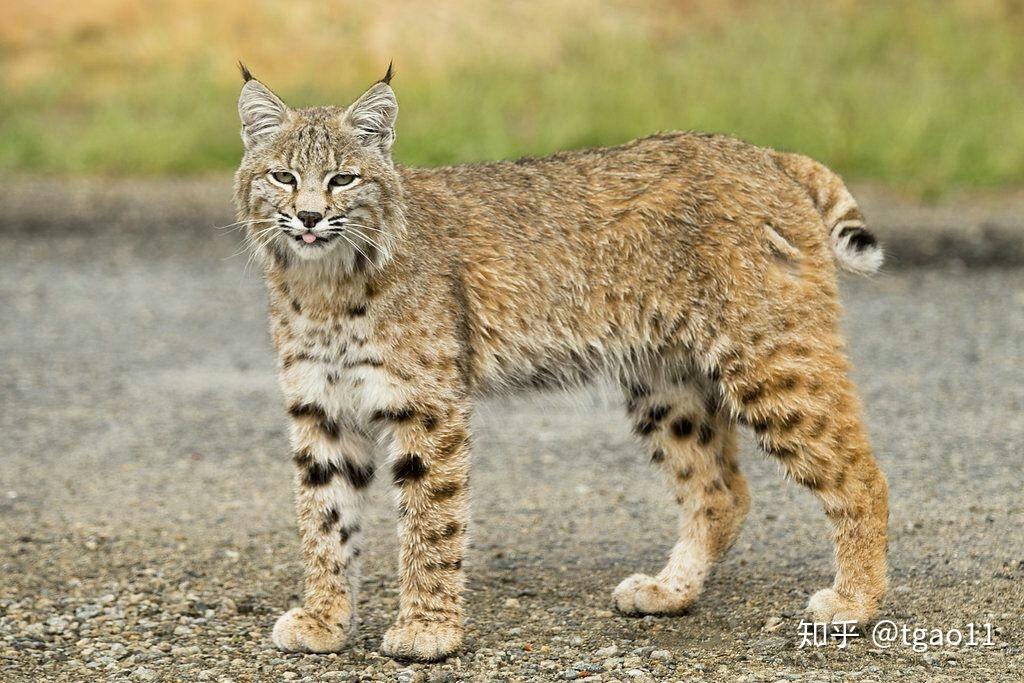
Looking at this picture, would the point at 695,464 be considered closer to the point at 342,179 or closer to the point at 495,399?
the point at 495,399

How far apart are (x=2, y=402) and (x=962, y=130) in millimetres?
8258

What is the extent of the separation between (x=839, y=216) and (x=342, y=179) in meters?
1.78

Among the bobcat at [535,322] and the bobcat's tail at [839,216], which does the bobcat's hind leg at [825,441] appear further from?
the bobcat's tail at [839,216]

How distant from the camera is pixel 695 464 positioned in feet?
18.0

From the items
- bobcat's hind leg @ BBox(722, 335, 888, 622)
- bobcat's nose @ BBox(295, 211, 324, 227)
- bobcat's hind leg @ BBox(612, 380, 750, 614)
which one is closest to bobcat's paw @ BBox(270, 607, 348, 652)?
bobcat's hind leg @ BBox(612, 380, 750, 614)

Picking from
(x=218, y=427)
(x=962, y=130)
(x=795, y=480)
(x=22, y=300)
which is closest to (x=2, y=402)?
(x=218, y=427)

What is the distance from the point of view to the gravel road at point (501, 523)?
4.84 meters

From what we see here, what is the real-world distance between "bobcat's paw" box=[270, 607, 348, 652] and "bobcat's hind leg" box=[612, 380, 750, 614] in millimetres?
1125

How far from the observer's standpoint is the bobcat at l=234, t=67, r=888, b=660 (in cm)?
483

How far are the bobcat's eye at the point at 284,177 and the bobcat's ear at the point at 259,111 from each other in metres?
0.21

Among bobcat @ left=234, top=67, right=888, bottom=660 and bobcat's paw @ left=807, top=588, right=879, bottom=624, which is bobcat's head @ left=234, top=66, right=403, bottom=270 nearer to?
bobcat @ left=234, top=67, right=888, bottom=660

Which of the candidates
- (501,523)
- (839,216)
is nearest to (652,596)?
(501,523)

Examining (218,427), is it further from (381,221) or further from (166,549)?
(381,221)

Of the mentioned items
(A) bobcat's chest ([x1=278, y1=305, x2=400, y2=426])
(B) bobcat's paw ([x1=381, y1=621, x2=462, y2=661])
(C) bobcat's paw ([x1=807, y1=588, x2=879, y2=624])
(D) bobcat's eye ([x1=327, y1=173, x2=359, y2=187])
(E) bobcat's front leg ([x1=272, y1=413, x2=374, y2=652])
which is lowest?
(B) bobcat's paw ([x1=381, y1=621, x2=462, y2=661])
